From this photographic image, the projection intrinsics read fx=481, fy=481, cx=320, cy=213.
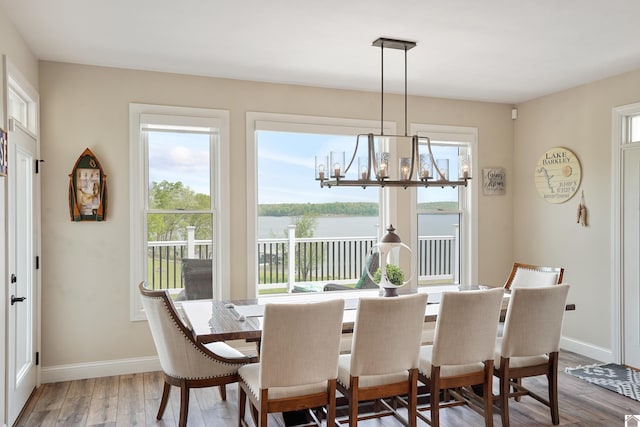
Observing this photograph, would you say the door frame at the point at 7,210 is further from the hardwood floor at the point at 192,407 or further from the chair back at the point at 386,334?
the chair back at the point at 386,334

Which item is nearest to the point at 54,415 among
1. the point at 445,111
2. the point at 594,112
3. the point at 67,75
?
the point at 67,75

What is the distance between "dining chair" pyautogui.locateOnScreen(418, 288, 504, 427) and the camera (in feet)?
9.52

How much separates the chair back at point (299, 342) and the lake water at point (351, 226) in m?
2.53

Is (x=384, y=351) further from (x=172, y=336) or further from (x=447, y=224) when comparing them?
(x=447, y=224)

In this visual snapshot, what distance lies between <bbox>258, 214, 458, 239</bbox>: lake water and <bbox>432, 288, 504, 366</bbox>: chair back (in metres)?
2.51

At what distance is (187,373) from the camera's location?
3000 mm

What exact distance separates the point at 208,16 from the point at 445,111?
125 inches

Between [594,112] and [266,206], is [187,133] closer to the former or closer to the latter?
[266,206]

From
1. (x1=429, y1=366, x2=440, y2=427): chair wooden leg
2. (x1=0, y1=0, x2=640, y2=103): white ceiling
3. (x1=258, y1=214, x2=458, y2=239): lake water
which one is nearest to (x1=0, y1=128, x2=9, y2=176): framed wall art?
(x1=0, y1=0, x2=640, y2=103): white ceiling

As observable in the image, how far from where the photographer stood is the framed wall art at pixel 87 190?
4.13 meters

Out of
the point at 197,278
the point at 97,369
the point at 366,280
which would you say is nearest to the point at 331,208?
the point at 366,280

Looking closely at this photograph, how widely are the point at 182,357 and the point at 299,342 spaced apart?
88cm

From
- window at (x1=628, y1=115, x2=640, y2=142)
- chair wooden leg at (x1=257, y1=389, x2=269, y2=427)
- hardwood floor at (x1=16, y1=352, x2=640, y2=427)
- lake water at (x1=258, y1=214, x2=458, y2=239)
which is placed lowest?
hardwood floor at (x1=16, y1=352, x2=640, y2=427)

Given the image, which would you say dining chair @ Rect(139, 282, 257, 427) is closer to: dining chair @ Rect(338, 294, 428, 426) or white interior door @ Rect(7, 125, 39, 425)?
dining chair @ Rect(338, 294, 428, 426)
